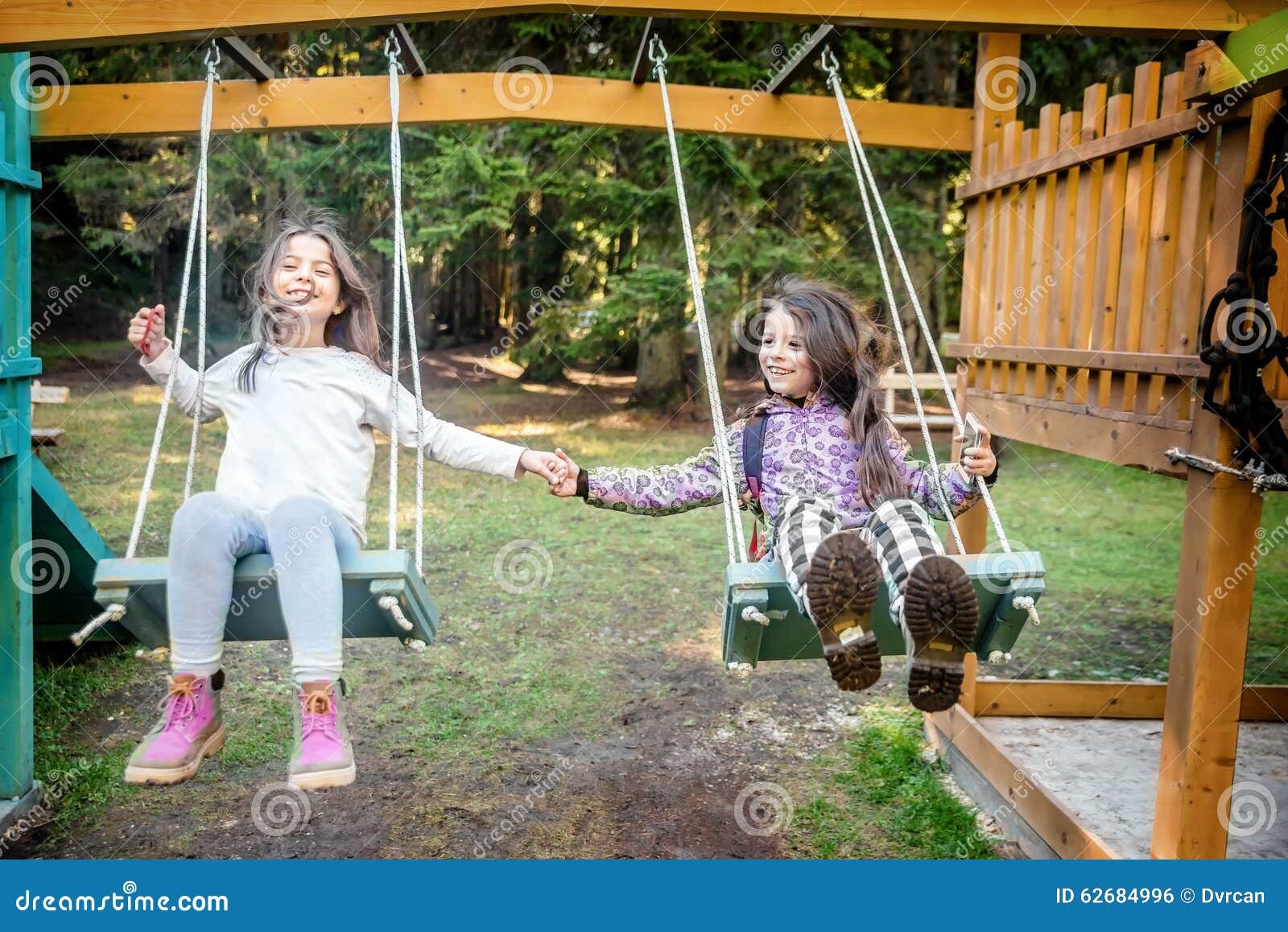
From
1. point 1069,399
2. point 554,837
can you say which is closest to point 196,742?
point 554,837

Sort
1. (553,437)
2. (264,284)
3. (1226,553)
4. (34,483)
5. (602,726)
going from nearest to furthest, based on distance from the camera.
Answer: (1226,553)
(264,284)
(34,483)
(602,726)
(553,437)

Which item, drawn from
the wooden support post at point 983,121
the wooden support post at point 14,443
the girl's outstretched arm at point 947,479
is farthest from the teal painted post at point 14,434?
the wooden support post at point 983,121

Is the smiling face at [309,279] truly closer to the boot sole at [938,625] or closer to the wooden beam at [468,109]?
the wooden beam at [468,109]

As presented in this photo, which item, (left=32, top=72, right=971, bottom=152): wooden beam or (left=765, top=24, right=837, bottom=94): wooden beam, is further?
(left=32, top=72, right=971, bottom=152): wooden beam

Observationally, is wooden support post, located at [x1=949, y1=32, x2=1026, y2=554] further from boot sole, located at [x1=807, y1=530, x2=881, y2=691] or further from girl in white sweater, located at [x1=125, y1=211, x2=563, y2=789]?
girl in white sweater, located at [x1=125, y1=211, x2=563, y2=789]

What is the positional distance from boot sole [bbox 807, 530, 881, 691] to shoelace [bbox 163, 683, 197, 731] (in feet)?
4.59

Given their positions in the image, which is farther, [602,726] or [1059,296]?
[602,726]

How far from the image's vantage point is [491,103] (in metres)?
3.89

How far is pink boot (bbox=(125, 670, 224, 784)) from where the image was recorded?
236cm

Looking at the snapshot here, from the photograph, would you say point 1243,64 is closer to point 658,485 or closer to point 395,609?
point 658,485

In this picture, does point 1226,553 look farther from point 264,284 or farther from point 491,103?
point 491,103

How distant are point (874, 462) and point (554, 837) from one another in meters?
1.73

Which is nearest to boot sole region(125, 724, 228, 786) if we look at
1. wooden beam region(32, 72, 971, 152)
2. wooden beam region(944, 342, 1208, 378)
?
wooden beam region(32, 72, 971, 152)

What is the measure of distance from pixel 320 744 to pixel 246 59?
2.47 metres
